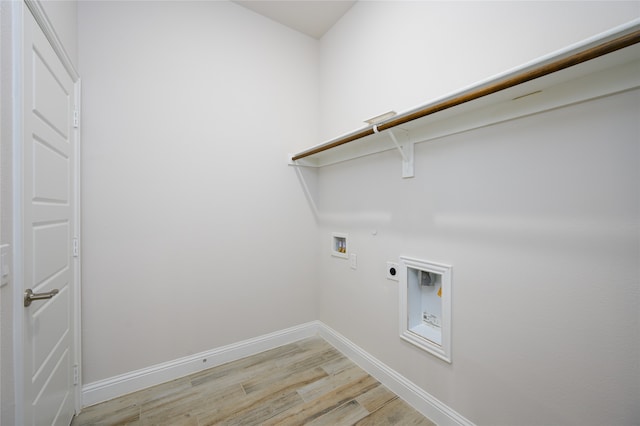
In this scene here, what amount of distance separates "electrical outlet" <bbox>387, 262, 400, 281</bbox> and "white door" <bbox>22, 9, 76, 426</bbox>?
180 centimetres

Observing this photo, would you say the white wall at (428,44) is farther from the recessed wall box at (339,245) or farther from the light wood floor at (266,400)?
the light wood floor at (266,400)

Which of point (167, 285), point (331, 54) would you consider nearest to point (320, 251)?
point (167, 285)

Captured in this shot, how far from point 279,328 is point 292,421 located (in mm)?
901

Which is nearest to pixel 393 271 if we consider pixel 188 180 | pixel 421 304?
pixel 421 304

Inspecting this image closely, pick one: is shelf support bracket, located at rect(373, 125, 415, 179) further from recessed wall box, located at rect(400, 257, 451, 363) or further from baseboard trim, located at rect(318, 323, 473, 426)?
baseboard trim, located at rect(318, 323, 473, 426)

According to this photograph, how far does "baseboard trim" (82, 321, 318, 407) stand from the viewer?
1.66 metres

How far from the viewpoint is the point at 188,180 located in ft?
6.38

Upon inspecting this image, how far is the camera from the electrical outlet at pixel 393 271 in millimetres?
1749

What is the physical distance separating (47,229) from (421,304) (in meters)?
2.11

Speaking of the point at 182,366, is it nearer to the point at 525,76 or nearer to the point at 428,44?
the point at 525,76

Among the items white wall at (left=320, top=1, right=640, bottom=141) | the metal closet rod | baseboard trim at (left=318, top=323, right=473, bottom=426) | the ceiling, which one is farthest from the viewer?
the ceiling

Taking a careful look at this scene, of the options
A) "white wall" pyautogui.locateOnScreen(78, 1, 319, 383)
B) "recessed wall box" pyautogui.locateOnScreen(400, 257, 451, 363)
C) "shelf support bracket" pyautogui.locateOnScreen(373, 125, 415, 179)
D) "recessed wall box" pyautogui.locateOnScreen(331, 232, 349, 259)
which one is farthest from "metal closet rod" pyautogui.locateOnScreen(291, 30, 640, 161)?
"white wall" pyautogui.locateOnScreen(78, 1, 319, 383)

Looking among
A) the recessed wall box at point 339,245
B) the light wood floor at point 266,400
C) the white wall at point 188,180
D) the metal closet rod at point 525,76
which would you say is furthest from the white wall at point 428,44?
the light wood floor at point 266,400

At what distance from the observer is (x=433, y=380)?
152 cm
